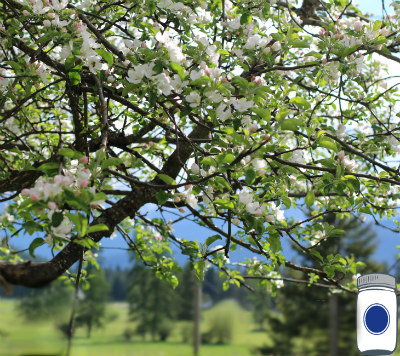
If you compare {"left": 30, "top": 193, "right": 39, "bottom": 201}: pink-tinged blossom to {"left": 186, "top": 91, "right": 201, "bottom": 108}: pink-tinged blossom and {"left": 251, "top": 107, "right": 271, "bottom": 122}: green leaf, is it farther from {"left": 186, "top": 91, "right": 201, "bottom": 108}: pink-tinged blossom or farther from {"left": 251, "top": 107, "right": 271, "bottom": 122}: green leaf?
{"left": 251, "top": 107, "right": 271, "bottom": 122}: green leaf

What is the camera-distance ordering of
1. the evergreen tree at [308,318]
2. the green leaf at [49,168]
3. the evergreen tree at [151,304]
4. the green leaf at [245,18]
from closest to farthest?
1. the green leaf at [49,168]
2. the green leaf at [245,18]
3. the evergreen tree at [151,304]
4. the evergreen tree at [308,318]

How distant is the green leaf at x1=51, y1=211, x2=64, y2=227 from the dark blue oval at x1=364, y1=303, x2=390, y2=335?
1819 mm

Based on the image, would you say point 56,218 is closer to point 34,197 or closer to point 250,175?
point 34,197

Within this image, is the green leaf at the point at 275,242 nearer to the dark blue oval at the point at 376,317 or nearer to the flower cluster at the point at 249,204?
the flower cluster at the point at 249,204

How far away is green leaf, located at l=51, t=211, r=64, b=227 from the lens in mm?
1172

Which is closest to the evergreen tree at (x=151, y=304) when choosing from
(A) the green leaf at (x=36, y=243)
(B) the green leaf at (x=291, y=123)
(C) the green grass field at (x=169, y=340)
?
(C) the green grass field at (x=169, y=340)

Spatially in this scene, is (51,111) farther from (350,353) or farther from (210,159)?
(350,353)

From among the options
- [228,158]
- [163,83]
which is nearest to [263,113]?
[228,158]

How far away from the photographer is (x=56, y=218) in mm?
1174

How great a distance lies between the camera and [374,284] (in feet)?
8.35

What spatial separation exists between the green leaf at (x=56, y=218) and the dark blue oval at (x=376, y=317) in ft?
5.97

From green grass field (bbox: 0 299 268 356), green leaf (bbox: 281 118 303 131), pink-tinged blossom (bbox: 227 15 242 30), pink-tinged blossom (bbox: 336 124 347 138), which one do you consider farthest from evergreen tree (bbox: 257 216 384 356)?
green leaf (bbox: 281 118 303 131)

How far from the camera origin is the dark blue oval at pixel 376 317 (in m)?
2.45

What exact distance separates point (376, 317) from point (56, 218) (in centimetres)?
187
